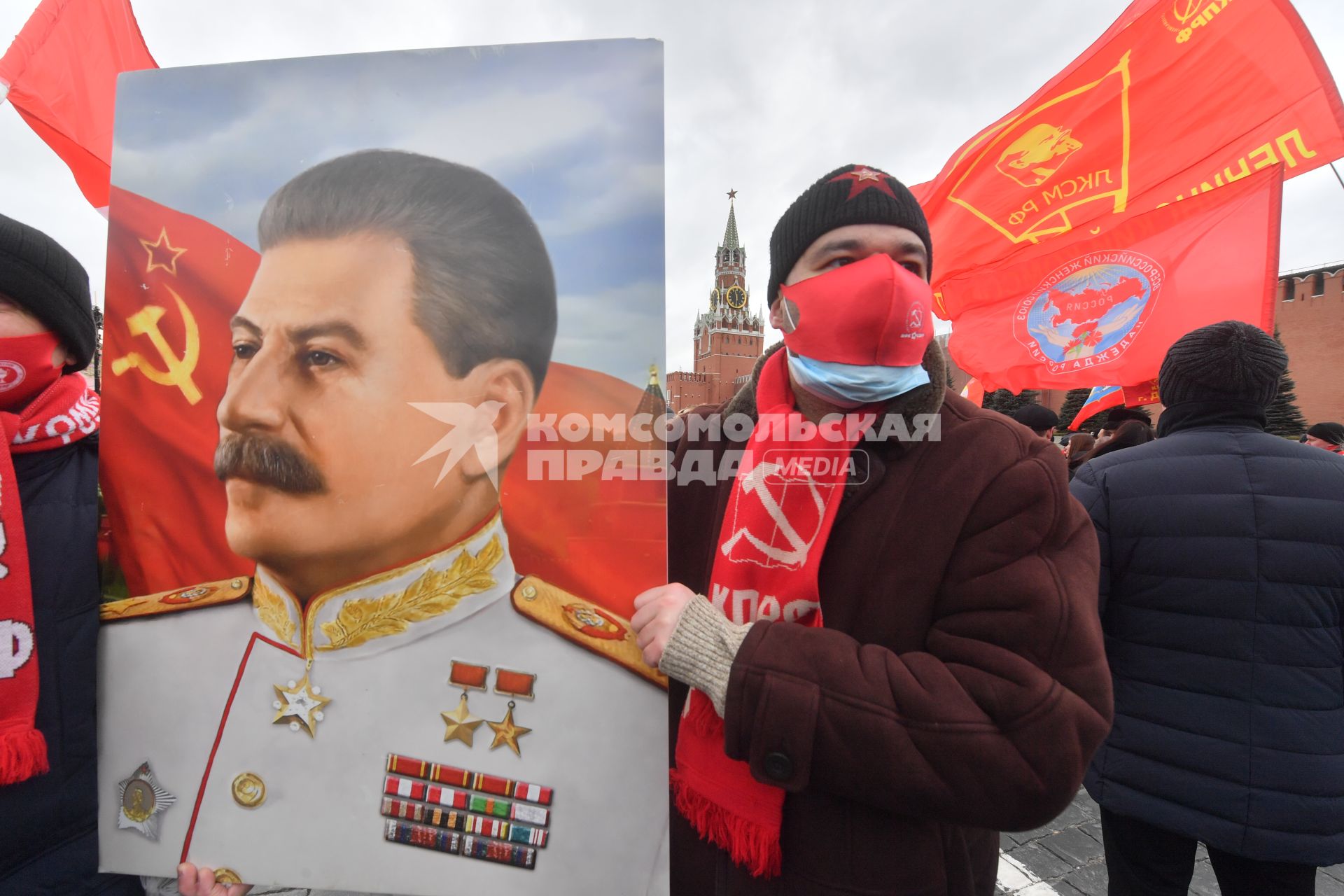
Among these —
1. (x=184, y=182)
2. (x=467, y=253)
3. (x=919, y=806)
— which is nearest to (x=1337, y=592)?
(x=919, y=806)

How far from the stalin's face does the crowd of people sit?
0.46m

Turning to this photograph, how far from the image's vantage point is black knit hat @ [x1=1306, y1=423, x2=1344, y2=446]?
6.29 metres

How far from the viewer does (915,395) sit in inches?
50.3

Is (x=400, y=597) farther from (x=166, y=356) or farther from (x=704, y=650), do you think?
(x=166, y=356)

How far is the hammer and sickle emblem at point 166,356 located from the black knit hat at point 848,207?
1.37 meters

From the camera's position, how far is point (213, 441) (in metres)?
1.35

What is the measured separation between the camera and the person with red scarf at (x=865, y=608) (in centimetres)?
99

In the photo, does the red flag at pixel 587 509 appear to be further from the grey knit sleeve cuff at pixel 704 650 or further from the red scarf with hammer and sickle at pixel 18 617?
the red scarf with hammer and sickle at pixel 18 617

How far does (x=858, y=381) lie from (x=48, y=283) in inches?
73.8

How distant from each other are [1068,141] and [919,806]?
4.45 metres

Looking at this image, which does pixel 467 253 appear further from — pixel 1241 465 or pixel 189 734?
pixel 1241 465

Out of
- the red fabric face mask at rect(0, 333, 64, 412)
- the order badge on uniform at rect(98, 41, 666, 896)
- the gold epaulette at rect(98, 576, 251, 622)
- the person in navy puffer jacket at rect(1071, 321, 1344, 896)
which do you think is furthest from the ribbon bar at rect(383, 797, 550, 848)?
the person in navy puffer jacket at rect(1071, 321, 1344, 896)

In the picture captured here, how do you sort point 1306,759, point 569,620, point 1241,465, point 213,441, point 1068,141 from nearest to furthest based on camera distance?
1. point 569,620
2. point 213,441
3. point 1306,759
4. point 1241,465
5. point 1068,141

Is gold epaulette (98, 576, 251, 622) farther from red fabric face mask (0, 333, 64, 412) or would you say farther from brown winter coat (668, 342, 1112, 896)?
brown winter coat (668, 342, 1112, 896)
